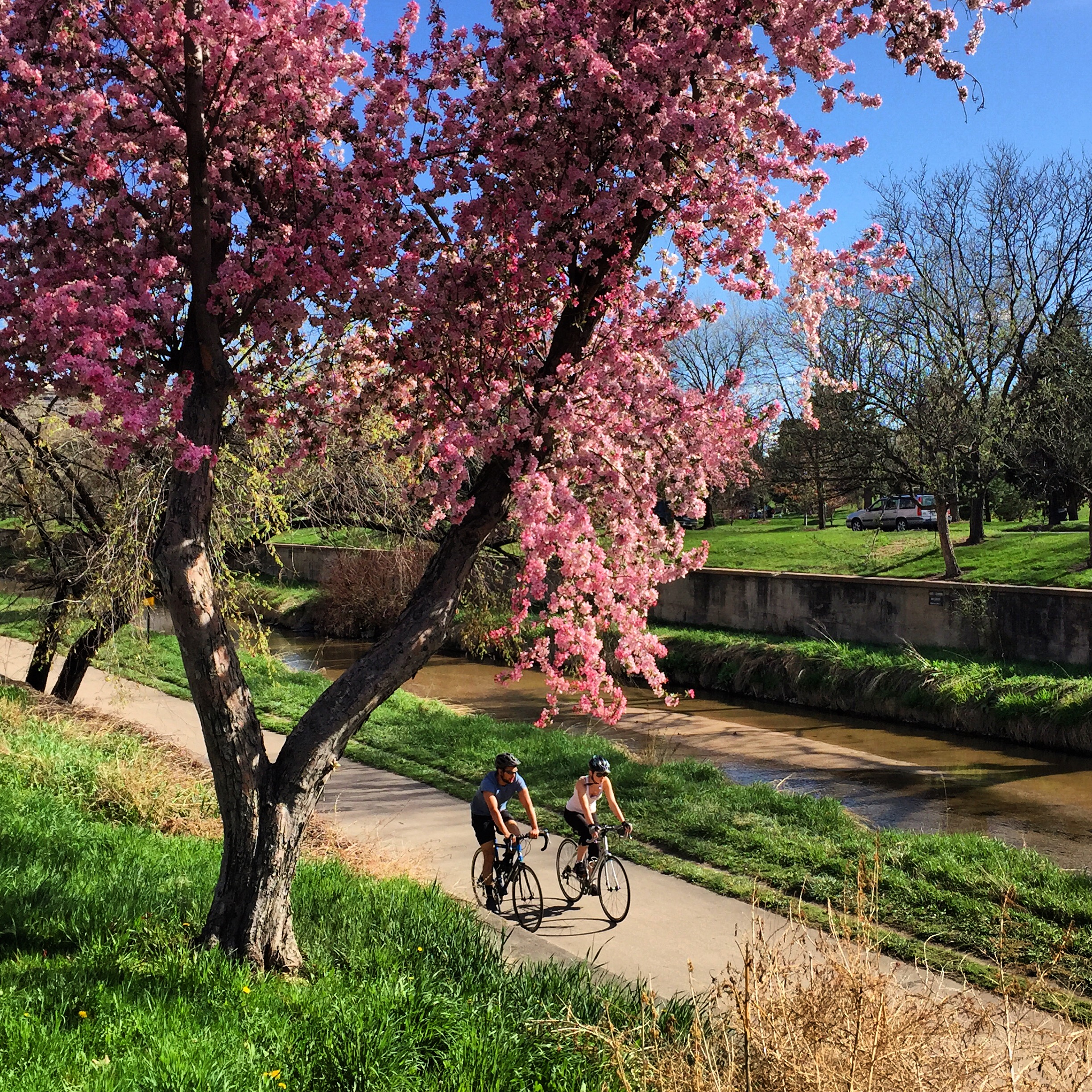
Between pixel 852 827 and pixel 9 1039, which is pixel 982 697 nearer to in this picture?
pixel 852 827

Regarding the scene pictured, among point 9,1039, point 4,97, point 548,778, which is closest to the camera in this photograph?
point 9,1039

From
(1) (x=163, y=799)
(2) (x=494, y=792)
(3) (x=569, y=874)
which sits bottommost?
(3) (x=569, y=874)

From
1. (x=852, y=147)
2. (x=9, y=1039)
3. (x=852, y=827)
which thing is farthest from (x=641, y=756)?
(x=9, y=1039)

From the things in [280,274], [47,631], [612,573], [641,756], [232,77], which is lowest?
Answer: [641,756]

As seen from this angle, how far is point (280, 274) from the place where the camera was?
18.7ft

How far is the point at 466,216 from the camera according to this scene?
605 centimetres

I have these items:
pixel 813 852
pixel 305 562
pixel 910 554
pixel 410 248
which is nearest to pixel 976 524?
pixel 910 554

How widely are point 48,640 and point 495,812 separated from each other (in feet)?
27.8

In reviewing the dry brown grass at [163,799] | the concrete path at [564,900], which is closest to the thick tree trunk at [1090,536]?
the concrete path at [564,900]

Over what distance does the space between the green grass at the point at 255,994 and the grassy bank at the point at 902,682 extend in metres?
14.1

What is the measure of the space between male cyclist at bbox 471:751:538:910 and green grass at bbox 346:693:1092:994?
2268 mm

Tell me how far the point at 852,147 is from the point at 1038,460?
76.0ft

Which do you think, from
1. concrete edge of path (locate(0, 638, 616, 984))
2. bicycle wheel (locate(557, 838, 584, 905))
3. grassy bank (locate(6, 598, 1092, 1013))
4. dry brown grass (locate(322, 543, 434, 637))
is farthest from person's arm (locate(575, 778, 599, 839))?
dry brown grass (locate(322, 543, 434, 637))

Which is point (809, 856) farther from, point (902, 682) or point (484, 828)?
point (902, 682)
